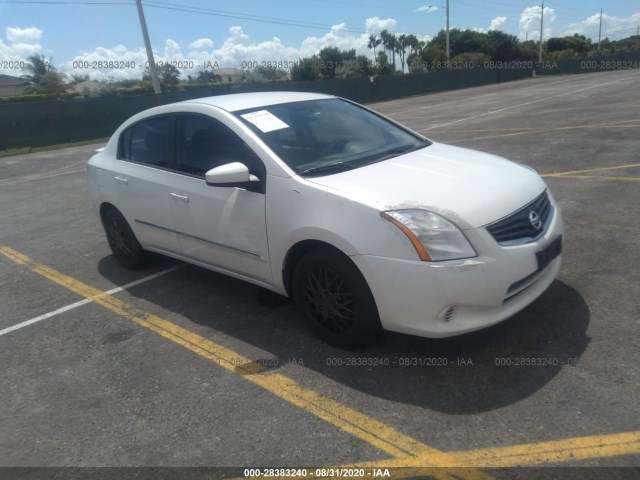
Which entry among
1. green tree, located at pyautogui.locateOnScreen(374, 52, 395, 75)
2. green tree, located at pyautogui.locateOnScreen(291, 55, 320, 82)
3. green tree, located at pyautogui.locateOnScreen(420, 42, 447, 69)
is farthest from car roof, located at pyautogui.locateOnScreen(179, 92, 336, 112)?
green tree, located at pyautogui.locateOnScreen(374, 52, 395, 75)

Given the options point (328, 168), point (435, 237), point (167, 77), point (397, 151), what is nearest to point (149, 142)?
point (328, 168)

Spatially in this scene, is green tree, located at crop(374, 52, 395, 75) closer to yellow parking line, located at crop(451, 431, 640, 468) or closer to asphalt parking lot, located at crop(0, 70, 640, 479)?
asphalt parking lot, located at crop(0, 70, 640, 479)

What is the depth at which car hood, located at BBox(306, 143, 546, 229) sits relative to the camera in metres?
2.95

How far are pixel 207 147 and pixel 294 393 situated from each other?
205 centimetres

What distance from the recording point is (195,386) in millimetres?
3186

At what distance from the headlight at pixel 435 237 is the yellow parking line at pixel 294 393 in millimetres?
948

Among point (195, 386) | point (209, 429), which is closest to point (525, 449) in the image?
point (209, 429)

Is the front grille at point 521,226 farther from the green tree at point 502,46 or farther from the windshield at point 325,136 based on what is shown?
the green tree at point 502,46

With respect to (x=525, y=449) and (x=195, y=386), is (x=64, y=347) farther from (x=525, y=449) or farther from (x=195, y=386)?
(x=525, y=449)

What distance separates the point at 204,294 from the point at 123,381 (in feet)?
4.26

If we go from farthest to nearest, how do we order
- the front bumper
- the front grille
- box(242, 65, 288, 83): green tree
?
box(242, 65, 288, 83): green tree, the front grille, the front bumper

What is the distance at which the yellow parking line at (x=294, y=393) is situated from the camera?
2.50 metres

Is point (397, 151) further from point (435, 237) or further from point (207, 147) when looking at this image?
point (207, 147)

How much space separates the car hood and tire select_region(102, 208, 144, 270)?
8.16 feet
